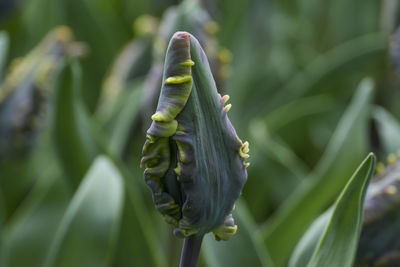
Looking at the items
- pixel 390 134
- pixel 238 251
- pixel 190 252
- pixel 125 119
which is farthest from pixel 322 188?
pixel 190 252

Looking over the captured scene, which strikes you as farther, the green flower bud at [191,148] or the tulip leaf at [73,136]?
the tulip leaf at [73,136]

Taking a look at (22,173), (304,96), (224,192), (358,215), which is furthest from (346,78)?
(224,192)

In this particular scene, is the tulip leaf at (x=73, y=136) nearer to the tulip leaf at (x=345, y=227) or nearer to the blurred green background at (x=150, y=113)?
the blurred green background at (x=150, y=113)

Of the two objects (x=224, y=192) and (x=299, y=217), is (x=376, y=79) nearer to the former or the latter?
(x=299, y=217)

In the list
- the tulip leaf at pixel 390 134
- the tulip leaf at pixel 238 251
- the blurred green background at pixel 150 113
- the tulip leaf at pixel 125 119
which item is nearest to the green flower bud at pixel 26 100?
the blurred green background at pixel 150 113

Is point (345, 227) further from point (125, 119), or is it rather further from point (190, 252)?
point (125, 119)

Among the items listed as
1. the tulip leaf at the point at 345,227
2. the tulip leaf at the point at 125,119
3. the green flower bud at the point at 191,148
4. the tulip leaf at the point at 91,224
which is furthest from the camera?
the tulip leaf at the point at 125,119

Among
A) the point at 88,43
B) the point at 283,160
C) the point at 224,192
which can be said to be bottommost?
the point at 283,160
